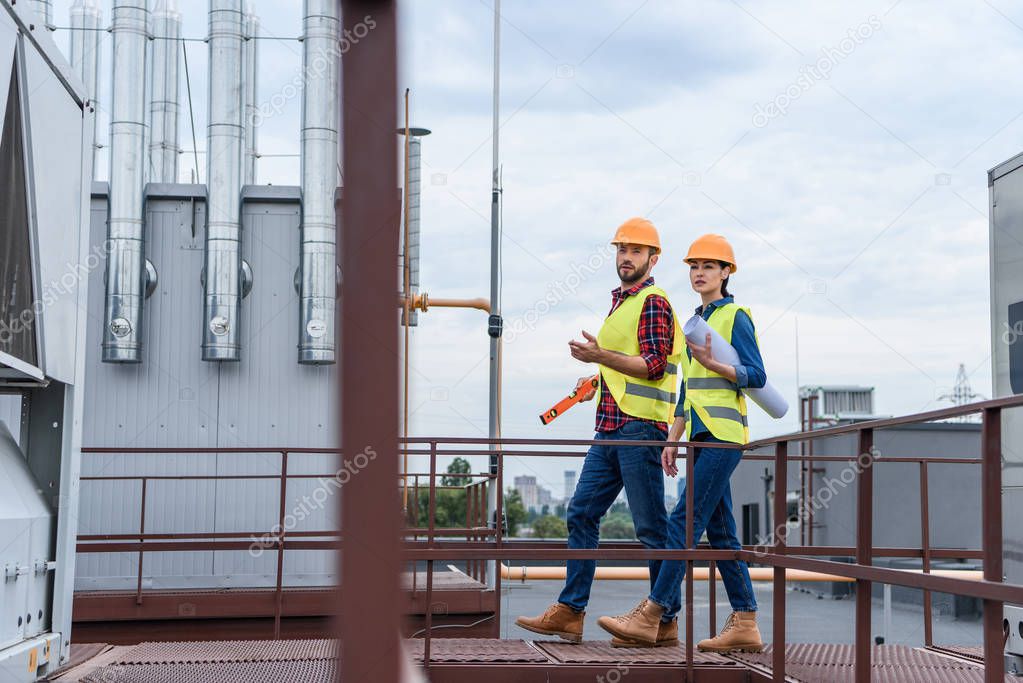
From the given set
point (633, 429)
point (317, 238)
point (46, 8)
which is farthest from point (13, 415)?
point (46, 8)

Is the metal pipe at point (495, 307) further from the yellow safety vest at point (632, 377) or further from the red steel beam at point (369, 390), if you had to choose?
the red steel beam at point (369, 390)

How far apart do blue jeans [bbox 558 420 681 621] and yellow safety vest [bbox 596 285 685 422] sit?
0.33 ft

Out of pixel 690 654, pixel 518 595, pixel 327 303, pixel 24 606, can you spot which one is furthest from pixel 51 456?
pixel 518 595

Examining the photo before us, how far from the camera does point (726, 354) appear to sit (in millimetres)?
6281

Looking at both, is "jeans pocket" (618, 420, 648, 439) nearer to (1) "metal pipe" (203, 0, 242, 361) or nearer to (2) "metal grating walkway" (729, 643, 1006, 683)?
(2) "metal grating walkway" (729, 643, 1006, 683)

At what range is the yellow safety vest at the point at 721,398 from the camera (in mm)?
6406

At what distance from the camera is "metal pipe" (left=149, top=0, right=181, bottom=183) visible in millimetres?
13422

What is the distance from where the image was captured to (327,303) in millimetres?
12109

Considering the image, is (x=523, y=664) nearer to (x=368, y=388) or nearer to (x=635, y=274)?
(x=635, y=274)

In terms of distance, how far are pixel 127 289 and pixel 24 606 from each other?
8031mm

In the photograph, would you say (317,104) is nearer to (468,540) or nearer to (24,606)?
(468,540)

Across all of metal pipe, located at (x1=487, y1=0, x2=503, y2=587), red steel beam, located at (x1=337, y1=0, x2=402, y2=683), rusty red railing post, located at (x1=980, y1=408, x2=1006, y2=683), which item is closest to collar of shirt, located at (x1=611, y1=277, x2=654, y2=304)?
rusty red railing post, located at (x1=980, y1=408, x2=1006, y2=683)

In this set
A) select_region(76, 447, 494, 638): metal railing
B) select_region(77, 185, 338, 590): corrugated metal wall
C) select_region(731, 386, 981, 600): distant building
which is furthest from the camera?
select_region(731, 386, 981, 600): distant building

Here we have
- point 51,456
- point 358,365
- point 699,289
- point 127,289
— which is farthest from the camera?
point 127,289
